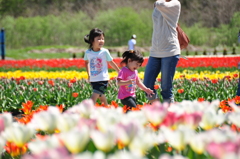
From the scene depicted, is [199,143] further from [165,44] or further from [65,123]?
[165,44]

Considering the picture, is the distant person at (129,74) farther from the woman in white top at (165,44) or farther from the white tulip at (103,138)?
the white tulip at (103,138)

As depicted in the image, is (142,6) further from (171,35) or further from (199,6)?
(171,35)

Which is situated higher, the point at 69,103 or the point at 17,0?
→ the point at 17,0

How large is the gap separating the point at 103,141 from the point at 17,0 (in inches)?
1786

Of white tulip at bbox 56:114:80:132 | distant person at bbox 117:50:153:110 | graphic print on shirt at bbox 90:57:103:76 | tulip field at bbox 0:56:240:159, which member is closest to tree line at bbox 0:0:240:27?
graphic print on shirt at bbox 90:57:103:76

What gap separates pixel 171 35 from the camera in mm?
4289

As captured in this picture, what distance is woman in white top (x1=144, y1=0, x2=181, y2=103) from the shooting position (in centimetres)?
→ 423

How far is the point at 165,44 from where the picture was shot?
14.0 ft

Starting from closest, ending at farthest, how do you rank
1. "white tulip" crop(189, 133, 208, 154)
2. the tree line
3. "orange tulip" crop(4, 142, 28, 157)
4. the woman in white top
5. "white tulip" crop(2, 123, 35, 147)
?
1. "white tulip" crop(189, 133, 208, 154)
2. "white tulip" crop(2, 123, 35, 147)
3. "orange tulip" crop(4, 142, 28, 157)
4. the woman in white top
5. the tree line

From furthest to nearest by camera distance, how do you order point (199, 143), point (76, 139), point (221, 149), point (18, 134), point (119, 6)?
point (119, 6) < point (18, 134) < point (199, 143) < point (76, 139) < point (221, 149)

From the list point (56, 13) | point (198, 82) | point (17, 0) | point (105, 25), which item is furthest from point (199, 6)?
point (198, 82)

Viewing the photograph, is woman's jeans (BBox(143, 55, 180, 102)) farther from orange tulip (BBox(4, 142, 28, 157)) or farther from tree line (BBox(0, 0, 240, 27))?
tree line (BBox(0, 0, 240, 27))

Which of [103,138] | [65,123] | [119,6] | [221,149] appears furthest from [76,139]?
[119,6]

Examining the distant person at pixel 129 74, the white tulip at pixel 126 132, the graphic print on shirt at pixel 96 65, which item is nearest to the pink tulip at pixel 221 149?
the white tulip at pixel 126 132
